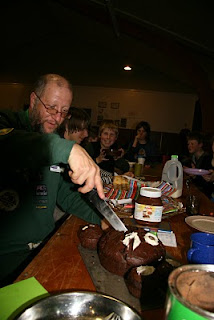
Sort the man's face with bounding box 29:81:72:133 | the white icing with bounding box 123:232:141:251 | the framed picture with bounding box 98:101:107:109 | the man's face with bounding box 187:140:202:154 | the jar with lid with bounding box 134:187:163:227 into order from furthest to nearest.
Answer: the framed picture with bounding box 98:101:107:109 < the man's face with bounding box 187:140:202:154 < the man's face with bounding box 29:81:72:133 < the jar with lid with bounding box 134:187:163:227 < the white icing with bounding box 123:232:141:251

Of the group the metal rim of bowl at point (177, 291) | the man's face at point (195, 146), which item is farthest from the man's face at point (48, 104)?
the man's face at point (195, 146)

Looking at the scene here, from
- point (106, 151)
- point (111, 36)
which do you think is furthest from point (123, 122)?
point (106, 151)

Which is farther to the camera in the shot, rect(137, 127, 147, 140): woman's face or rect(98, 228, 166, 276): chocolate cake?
rect(137, 127, 147, 140): woman's face

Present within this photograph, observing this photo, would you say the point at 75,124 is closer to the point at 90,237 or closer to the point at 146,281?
the point at 90,237

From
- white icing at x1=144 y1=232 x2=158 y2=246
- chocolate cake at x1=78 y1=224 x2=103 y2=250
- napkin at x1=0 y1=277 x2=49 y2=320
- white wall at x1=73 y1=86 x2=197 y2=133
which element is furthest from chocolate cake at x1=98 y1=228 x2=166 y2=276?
white wall at x1=73 y1=86 x2=197 y2=133

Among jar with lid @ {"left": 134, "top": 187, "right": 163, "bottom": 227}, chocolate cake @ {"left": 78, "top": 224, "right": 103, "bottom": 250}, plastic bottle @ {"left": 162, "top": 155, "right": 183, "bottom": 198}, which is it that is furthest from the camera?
plastic bottle @ {"left": 162, "top": 155, "right": 183, "bottom": 198}

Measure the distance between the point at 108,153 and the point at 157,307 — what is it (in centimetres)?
278

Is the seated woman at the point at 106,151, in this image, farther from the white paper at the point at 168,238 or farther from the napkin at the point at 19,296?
the napkin at the point at 19,296

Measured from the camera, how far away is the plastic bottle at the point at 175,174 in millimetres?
2229

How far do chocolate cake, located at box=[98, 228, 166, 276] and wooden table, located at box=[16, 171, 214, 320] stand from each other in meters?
0.10

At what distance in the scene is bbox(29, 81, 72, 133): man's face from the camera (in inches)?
70.6

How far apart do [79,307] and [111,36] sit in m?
5.05

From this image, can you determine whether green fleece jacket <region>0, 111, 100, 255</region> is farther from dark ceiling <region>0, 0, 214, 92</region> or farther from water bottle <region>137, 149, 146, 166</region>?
dark ceiling <region>0, 0, 214, 92</region>

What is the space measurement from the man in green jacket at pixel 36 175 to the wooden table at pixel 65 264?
20 cm
